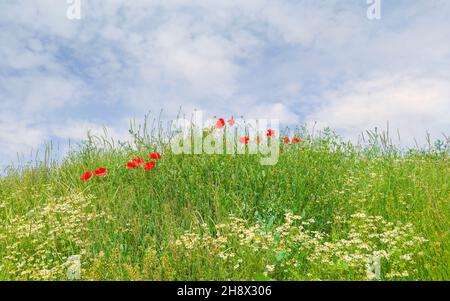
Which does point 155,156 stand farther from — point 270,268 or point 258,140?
point 270,268

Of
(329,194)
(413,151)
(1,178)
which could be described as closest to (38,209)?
(1,178)

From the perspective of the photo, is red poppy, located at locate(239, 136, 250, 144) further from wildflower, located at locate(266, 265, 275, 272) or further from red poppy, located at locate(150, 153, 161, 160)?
wildflower, located at locate(266, 265, 275, 272)

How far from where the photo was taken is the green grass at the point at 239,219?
12.6 feet

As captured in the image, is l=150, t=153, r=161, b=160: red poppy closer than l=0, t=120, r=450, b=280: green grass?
No

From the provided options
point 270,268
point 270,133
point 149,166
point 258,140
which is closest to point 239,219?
point 270,268

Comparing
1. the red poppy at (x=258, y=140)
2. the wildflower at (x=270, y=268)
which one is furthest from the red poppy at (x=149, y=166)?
the wildflower at (x=270, y=268)

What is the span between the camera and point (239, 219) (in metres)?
4.35

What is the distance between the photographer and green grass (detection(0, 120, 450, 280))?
3.85 meters

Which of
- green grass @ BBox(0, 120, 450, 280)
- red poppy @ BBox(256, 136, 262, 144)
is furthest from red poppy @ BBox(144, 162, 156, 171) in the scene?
red poppy @ BBox(256, 136, 262, 144)

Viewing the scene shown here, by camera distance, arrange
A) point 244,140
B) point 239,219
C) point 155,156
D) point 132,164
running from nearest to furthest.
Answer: point 239,219
point 132,164
point 155,156
point 244,140

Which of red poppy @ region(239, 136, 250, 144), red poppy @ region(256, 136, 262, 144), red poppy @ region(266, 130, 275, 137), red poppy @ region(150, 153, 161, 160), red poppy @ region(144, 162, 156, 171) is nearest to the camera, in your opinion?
red poppy @ region(144, 162, 156, 171)

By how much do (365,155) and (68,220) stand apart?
4.27 metres

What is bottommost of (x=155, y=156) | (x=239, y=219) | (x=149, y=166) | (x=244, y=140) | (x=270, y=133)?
(x=239, y=219)
